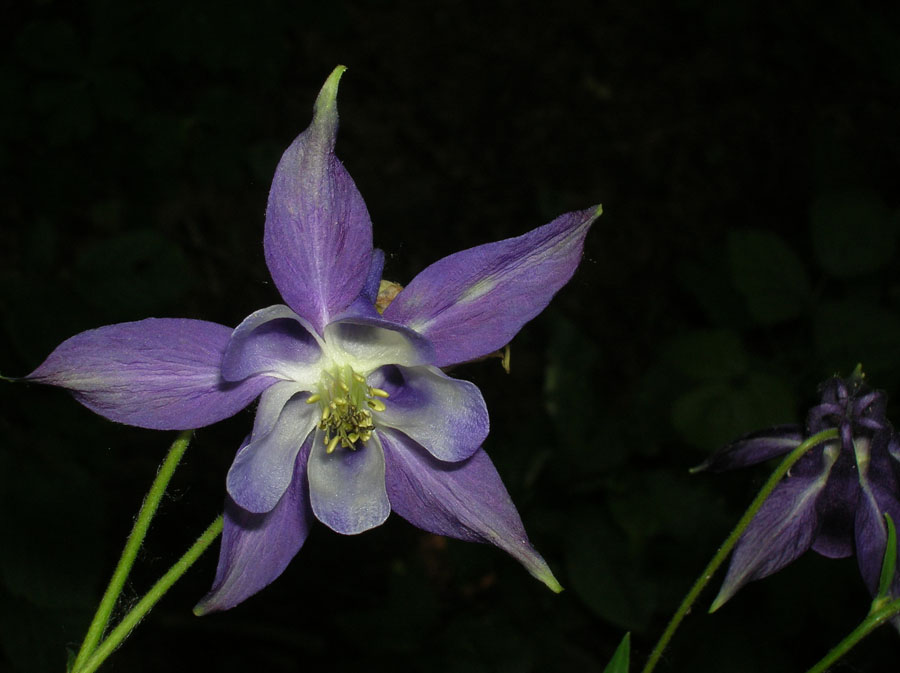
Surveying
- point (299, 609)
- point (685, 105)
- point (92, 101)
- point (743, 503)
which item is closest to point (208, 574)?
point (299, 609)

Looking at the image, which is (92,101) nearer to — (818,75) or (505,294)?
(505,294)

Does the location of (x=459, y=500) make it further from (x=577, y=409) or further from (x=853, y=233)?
(x=853, y=233)

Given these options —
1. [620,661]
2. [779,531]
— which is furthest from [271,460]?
[779,531]

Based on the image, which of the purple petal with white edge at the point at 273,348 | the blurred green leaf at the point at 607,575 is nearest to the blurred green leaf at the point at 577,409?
the blurred green leaf at the point at 607,575

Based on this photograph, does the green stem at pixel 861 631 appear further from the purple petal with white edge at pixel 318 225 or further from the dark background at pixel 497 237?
the dark background at pixel 497 237

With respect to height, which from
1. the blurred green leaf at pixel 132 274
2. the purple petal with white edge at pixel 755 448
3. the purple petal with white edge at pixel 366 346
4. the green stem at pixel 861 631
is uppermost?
the blurred green leaf at pixel 132 274
